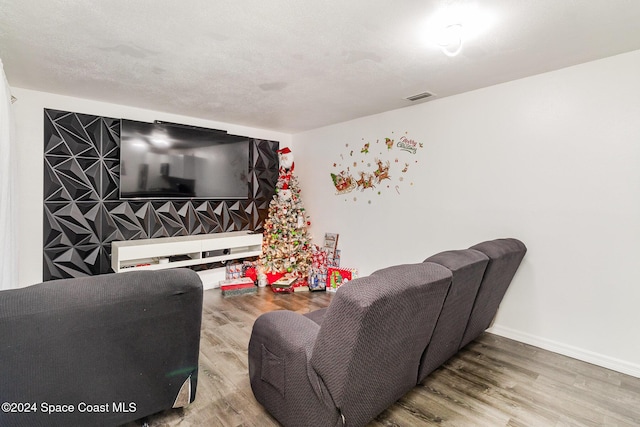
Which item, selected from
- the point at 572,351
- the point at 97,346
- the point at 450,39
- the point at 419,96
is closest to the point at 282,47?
the point at 450,39

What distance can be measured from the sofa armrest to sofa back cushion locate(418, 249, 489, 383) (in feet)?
2.57

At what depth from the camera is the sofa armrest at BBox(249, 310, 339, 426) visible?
1467mm

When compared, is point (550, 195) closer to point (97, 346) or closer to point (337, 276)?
point (337, 276)

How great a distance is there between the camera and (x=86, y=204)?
3.50m

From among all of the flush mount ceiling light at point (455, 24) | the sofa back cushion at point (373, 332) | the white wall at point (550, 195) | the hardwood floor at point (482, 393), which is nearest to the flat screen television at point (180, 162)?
the hardwood floor at point (482, 393)

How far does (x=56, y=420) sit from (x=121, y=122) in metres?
3.15

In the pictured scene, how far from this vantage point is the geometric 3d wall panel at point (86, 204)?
3.31 m

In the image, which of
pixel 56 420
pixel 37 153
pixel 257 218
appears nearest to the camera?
pixel 56 420

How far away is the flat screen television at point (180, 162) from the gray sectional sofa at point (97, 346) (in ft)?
8.70

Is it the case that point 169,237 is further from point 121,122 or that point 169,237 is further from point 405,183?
point 405,183

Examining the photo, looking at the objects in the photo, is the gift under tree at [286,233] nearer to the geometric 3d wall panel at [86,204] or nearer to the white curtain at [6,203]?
the geometric 3d wall panel at [86,204]

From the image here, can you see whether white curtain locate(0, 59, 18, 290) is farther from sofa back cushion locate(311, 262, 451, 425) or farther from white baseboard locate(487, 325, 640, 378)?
white baseboard locate(487, 325, 640, 378)

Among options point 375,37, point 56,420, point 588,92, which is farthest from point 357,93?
point 56,420

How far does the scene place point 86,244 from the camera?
3.50m
